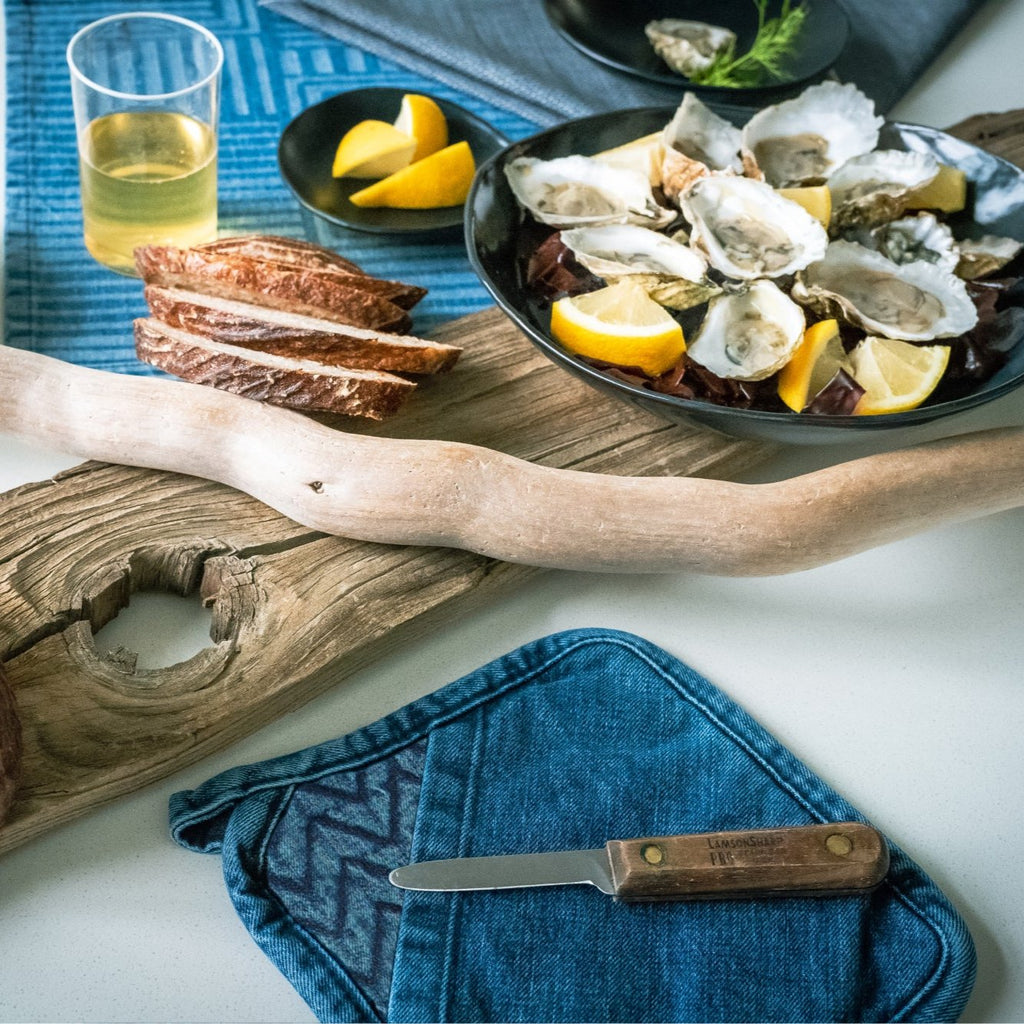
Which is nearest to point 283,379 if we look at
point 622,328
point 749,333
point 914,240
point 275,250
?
point 275,250

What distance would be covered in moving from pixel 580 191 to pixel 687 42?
414 mm

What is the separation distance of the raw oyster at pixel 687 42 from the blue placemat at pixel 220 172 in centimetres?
20

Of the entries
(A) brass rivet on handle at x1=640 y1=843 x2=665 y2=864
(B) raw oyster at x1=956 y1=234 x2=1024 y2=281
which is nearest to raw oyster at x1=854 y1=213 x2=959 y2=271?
(B) raw oyster at x1=956 y1=234 x2=1024 y2=281

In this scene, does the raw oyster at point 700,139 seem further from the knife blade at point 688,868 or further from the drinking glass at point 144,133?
the knife blade at point 688,868

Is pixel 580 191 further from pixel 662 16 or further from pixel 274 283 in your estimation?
pixel 662 16

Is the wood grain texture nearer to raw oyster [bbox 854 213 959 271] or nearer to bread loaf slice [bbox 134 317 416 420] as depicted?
bread loaf slice [bbox 134 317 416 420]

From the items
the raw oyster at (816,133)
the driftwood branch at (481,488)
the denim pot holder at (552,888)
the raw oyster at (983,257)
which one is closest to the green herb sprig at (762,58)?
the raw oyster at (816,133)

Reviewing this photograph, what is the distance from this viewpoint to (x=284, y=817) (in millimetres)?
806

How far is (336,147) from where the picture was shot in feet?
4.41

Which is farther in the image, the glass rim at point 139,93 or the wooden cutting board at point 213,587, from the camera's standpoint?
the glass rim at point 139,93

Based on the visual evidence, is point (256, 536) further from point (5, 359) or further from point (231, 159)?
point (231, 159)

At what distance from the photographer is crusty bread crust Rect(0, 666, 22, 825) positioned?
2.48 feet

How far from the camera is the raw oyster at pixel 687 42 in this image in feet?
4.78

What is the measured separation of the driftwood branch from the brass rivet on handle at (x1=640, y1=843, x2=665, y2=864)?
0.83ft
